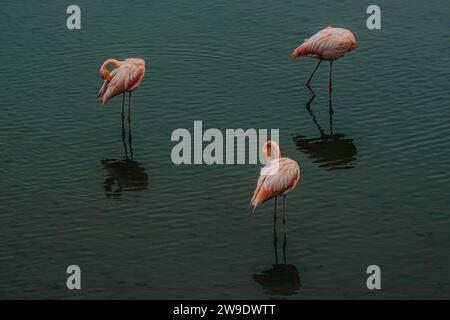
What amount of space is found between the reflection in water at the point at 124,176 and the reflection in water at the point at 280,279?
18.0ft

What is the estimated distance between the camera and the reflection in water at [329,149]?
29.3 metres

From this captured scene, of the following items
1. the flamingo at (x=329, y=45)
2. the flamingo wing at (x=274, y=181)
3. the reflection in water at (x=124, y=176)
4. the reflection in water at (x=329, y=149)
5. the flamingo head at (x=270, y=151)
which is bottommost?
the flamingo wing at (x=274, y=181)

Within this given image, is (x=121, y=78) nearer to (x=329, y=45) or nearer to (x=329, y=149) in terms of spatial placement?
(x=329, y=149)

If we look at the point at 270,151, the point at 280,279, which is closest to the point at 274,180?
the point at 270,151

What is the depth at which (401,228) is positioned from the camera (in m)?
25.4

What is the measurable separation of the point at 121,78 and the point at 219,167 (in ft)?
14.0

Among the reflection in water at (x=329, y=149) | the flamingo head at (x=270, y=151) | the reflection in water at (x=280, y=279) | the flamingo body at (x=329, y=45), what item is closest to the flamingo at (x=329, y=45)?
the flamingo body at (x=329, y=45)

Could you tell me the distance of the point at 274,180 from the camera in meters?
24.2

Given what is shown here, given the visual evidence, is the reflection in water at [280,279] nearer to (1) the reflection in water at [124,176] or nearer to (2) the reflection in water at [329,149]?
(1) the reflection in water at [124,176]

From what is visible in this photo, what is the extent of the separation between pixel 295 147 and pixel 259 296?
8.29m

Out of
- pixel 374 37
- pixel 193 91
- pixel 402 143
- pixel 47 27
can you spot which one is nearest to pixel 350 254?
pixel 402 143

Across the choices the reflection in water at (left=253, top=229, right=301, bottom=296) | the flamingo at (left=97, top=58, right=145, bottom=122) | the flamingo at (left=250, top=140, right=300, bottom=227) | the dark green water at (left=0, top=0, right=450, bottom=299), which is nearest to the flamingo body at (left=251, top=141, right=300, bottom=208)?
the flamingo at (left=250, top=140, right=300, bottom=227)

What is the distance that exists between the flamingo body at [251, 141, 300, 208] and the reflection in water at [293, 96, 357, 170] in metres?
4.58

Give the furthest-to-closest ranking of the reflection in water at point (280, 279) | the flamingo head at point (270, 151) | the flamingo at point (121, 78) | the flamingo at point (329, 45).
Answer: the flamingo at point (329, 45), the flamingo at point (121, 78), the flamingo head at point (270, 151), the reflection in water at point (280, 279)
